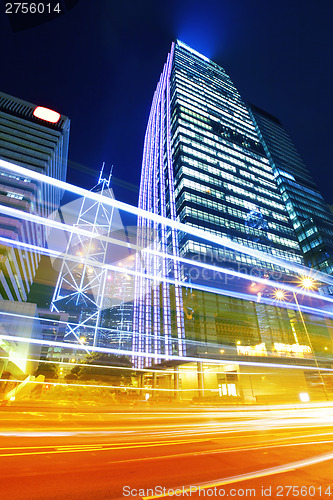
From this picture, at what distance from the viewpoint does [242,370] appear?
33969 mm

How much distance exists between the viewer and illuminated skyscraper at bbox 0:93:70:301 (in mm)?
55281

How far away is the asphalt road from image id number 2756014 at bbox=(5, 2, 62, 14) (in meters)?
9.72

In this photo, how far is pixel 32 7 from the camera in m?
5.50

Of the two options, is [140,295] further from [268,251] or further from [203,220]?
[268,251]

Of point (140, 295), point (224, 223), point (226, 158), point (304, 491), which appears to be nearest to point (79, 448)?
point (304, 491)

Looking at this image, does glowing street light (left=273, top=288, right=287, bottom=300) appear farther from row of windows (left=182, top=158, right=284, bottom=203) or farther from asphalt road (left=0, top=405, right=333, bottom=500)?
row of windows (left=182, top=158, right=284, bottom=203)

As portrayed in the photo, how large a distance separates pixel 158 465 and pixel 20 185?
247 ft
